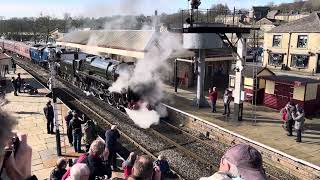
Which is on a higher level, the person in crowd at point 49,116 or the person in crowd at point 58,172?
the person in crowd at point 58,172

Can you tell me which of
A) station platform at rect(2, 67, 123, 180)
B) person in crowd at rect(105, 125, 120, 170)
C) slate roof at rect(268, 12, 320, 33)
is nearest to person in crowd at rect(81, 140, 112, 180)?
station platform at rect(2, 67, 123, 180)

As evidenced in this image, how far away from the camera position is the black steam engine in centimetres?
1775

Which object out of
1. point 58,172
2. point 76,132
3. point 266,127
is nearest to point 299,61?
point 266,127

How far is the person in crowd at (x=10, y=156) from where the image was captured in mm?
2225

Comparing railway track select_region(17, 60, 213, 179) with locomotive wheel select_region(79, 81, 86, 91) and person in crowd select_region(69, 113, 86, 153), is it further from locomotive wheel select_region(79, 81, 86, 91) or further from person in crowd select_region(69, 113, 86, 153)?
person in crowd select_region(69, 113, 86, 153)

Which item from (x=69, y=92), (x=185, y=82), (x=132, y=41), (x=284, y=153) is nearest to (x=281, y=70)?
(x=185, y=82)

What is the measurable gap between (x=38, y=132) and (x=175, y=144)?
5.81 metres

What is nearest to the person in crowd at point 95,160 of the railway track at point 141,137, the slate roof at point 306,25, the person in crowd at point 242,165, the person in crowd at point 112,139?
the person in crowd at point 242,165

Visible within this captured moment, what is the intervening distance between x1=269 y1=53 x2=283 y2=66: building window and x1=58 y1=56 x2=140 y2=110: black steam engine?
2343 cm

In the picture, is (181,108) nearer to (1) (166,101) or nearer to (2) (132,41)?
(1) (166,101)

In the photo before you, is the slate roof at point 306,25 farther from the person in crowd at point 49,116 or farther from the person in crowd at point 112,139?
the person in crowd at point 112,139

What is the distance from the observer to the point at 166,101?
19.3 meters

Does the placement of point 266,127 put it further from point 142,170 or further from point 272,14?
point 272,14

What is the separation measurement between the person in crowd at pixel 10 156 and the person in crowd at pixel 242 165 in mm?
1370
